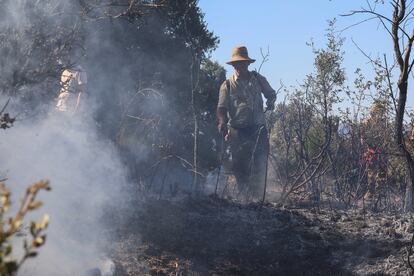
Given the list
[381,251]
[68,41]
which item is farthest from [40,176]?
[381,251]

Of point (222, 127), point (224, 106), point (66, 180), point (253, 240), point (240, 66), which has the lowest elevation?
point (253, 240)

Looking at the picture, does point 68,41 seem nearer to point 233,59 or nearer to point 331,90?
point 233,59

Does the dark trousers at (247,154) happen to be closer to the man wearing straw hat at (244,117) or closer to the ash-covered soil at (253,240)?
the man wearing straw hat at (244,117)

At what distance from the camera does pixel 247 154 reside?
8.11 meters

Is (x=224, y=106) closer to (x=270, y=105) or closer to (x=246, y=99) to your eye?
(x=246, y=99)

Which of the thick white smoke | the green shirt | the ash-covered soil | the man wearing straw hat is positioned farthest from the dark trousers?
the thick white smoke

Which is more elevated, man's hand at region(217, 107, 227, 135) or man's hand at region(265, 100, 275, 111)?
man's hand at region(265, 100, 275, 111)

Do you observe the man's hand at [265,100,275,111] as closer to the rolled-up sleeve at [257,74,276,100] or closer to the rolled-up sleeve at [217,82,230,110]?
the rolled-up sleeve at [257,74,276,100]

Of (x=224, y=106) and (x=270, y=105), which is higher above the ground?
(x=270, y=105)

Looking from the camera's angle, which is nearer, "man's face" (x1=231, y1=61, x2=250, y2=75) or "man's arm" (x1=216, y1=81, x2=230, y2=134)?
"man's arm" (x1=216, y1=81, x2=230, y2=134)

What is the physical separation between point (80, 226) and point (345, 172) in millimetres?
3830

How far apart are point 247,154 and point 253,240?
254 cm

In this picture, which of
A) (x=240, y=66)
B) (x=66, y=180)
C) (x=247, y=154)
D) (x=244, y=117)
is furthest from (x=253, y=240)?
(x=240, y=66)

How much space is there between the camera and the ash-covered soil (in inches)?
197
